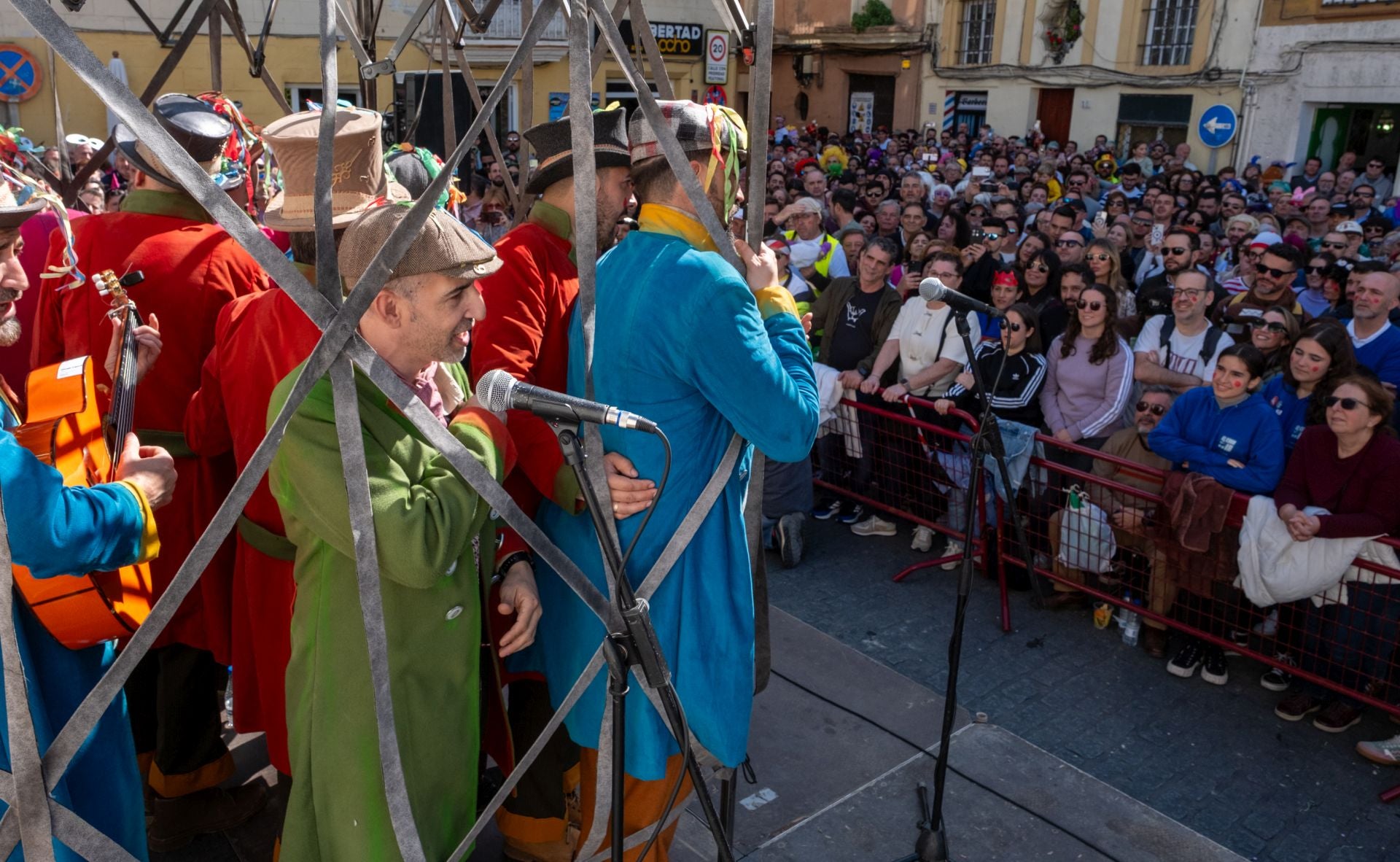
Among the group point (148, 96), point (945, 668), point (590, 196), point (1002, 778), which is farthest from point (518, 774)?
point (148, 96)

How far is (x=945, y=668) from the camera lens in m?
4.36

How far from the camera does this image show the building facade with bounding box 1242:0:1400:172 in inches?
671

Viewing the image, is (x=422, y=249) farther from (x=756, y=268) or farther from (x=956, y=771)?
(x=956, y=771)

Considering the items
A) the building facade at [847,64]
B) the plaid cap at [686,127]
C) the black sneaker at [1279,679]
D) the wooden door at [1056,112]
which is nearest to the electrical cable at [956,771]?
the black sneaker at [1279,679]

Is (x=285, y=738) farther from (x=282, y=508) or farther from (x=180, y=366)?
(x=180, y=366)

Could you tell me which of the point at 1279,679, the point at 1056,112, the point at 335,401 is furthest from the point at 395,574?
the point at 1056,112

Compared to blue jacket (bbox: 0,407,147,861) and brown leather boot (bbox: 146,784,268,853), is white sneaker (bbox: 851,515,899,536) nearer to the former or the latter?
brown leather boot (bbox: 146,784,268,853)

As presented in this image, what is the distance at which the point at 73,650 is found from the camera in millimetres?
2064

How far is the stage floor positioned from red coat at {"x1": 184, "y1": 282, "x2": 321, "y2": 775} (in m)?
0.74

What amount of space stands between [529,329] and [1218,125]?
19.0 meters

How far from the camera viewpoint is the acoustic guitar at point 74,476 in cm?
197

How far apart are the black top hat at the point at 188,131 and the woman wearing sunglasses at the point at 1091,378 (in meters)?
3.83

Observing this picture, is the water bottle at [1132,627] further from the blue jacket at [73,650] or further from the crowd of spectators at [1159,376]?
the blue jacket at [73,650]

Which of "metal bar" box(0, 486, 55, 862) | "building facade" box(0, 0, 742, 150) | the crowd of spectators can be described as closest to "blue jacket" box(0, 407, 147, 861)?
"metal bar" box(0, 486, 55, 862)
